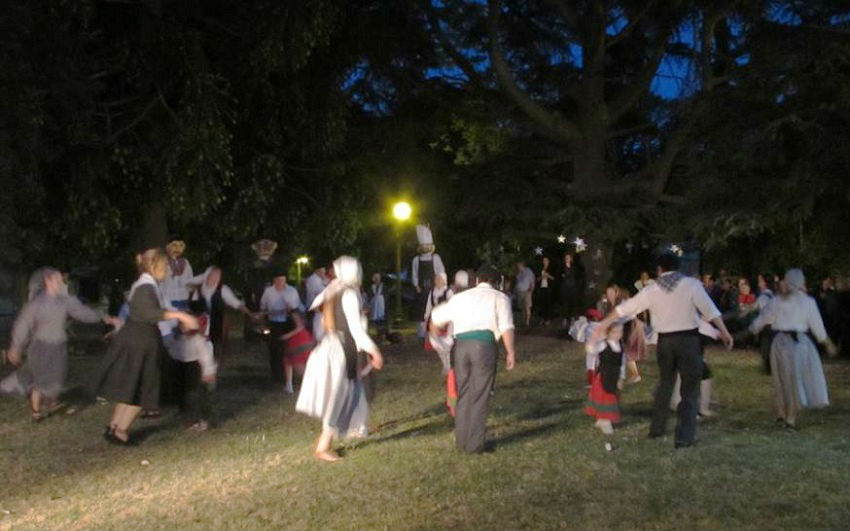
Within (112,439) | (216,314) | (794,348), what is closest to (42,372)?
(112,439)

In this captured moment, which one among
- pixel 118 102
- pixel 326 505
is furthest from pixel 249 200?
pixel 326 505

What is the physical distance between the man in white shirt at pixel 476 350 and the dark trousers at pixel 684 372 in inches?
60.6

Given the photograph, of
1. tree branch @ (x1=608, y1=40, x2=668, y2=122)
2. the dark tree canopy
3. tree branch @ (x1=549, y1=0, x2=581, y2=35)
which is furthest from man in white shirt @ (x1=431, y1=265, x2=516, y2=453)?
tree branch @ (x1=608, y1=40, x2=668, y2=122)

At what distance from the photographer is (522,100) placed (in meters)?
27.2

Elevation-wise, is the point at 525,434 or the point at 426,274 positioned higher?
the point at 426,274

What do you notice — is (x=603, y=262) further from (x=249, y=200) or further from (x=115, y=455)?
(x=115, y=455)

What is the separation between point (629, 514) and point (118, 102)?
1479 centimetres

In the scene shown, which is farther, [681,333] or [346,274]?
[681,333]

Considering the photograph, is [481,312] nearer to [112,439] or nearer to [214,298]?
[112,439]

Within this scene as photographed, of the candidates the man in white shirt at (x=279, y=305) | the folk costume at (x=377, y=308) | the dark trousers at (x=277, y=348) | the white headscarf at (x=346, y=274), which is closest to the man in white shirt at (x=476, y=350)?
the white headscarf at (x=346, y=274)

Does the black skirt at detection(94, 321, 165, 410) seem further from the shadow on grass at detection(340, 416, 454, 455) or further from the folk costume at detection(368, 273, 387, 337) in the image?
the folk costume at detection(368, 273, 387, 337)

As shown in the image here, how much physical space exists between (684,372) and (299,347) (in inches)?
236

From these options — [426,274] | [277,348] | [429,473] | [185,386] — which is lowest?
[429,473]

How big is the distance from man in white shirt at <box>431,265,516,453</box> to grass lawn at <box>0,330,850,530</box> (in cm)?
29
